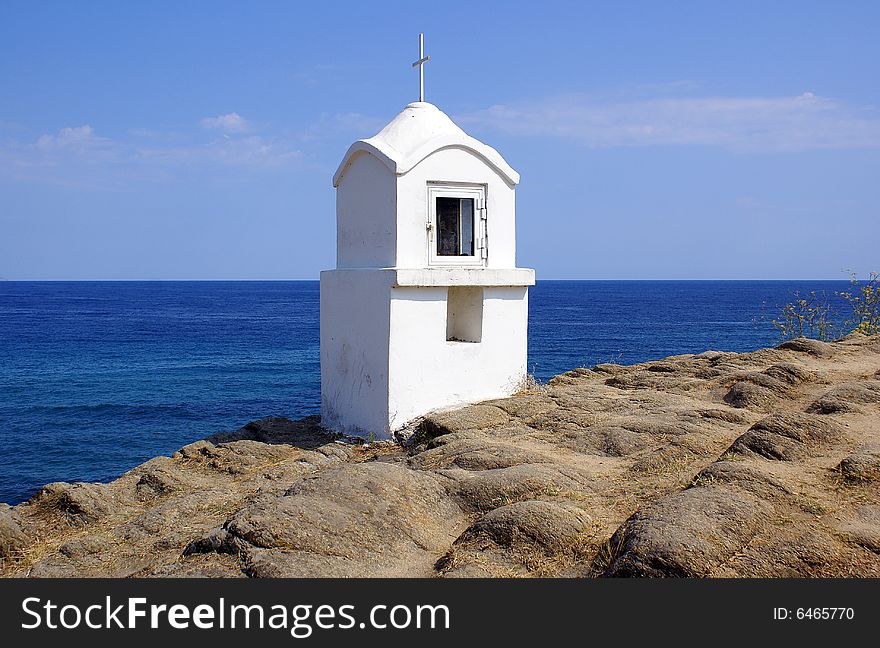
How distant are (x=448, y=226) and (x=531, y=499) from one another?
6.15 meters

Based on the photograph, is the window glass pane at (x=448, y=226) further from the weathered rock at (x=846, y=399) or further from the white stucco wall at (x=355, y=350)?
the weathered rock at (x=846, y=399)

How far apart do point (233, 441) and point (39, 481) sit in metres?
12.5

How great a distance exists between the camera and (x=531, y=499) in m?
7.87

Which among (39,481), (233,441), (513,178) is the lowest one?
(39,481)

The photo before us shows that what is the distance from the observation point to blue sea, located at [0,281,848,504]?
27.8 meters

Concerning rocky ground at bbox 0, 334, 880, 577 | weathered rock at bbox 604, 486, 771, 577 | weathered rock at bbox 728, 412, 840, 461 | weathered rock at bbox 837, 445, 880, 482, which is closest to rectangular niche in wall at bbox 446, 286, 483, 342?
rocky ground at bbox 0, 334, 880, 577

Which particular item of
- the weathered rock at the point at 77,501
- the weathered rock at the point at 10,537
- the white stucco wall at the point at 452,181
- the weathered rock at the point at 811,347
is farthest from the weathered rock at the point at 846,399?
the weathered rock at the point at 10,537

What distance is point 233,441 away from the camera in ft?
43.5

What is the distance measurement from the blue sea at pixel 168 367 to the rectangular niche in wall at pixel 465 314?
39.4ft

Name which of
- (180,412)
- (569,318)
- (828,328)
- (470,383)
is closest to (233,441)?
(470,383)

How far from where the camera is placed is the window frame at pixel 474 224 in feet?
41.9

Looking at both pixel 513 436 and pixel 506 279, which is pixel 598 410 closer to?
pixel 513 436

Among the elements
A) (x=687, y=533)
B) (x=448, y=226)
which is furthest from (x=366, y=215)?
(x=687, y=533)

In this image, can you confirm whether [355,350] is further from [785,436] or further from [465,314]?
[785,436]
